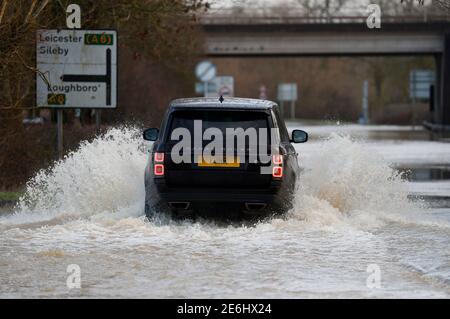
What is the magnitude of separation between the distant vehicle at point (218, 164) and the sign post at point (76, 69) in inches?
264

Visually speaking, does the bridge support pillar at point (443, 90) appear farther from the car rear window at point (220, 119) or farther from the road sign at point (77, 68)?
the car rear window at point (220, 119)

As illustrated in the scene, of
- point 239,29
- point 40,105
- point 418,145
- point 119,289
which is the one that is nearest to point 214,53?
point 239,29

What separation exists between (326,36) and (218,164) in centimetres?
6091

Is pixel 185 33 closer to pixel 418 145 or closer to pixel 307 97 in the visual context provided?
pixel 418 145

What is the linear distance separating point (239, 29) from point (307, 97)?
43048 millimetres

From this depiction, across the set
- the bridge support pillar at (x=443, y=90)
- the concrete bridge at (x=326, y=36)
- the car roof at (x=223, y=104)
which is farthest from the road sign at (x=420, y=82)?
the car roof at (x=223, y=104)

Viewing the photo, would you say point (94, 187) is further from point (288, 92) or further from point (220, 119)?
point (288, 92)

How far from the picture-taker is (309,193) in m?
18.0

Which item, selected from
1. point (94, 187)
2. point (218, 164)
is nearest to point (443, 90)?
point (94, 187)

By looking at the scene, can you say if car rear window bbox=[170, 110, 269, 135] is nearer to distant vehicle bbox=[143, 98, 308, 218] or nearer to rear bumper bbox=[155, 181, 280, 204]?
distant vehicle bbox=[143, 98, 308, 218]

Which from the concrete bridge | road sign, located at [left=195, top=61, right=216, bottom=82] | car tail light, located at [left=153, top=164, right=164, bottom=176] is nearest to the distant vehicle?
car tail light, located at [left=153, top=164, right=164, bottom=176]

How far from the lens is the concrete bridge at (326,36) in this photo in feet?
242

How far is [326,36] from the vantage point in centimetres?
7481

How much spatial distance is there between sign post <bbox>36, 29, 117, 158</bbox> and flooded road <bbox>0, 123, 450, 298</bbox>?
166 cm
